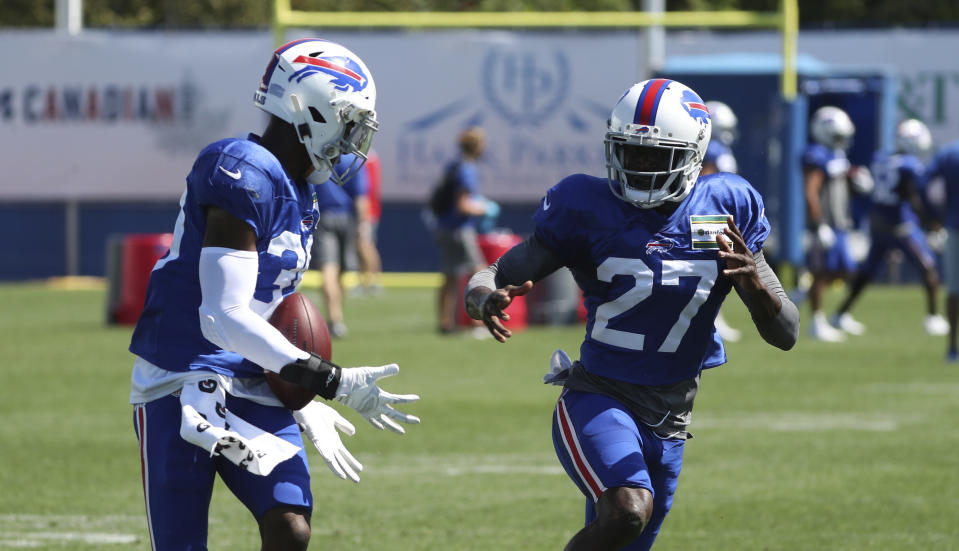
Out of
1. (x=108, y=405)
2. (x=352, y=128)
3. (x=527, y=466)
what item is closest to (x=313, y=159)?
(x=352, y=128)

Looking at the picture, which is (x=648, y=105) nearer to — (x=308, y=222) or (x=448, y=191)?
(x=308, y=222)

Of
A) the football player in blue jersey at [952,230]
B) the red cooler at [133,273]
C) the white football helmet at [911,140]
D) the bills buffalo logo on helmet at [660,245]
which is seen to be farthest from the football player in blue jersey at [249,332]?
the red cooler at [133,273]

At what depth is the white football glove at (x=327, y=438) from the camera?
14.5 feet

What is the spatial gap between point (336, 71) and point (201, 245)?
62 cm

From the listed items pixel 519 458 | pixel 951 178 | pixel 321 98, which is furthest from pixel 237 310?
pixel 951 178

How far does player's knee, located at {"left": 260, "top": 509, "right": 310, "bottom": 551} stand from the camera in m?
4.14

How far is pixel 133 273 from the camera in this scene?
1550 cm

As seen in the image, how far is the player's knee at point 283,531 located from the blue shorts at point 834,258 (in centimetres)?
1049

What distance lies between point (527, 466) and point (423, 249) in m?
13.7

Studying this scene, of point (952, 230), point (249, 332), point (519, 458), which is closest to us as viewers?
point (249, 332)

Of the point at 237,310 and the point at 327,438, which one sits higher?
the point at 237,310

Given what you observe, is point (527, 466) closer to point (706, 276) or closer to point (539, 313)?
point (706, 276)

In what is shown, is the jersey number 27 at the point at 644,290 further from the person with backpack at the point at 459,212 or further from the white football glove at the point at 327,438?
the person with backpack at the point at 459,212

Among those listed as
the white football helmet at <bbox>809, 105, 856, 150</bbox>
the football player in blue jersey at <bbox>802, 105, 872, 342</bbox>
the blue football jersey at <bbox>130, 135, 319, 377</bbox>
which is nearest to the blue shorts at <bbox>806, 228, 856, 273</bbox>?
the football player in blue jersey at <bbox>802, 105, 872, 342</bbox>
